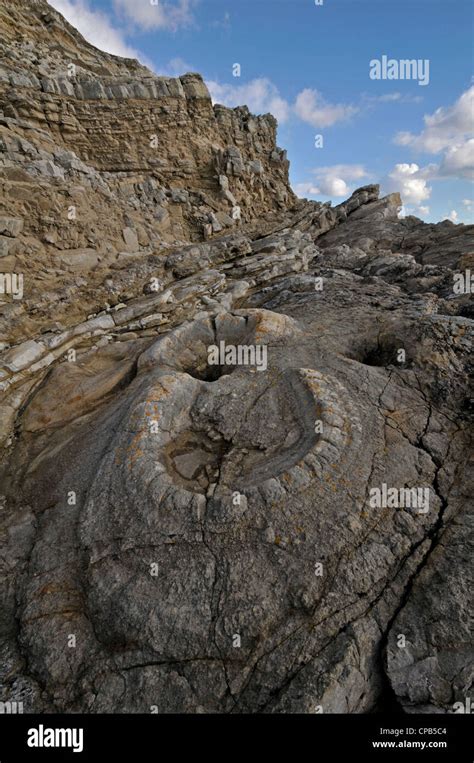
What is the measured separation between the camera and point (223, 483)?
7652mm

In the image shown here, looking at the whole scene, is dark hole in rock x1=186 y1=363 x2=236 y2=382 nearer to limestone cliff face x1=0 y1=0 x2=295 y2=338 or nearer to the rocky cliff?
the rocky cliff

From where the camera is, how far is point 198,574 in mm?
6355

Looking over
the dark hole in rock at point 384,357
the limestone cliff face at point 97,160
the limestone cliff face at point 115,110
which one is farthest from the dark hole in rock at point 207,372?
the limestone cliff face at point 115,110

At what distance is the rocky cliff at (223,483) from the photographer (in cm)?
565

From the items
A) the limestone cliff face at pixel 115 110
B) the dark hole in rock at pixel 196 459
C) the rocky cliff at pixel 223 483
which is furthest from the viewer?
the limestone cliff face at pixel 115 110

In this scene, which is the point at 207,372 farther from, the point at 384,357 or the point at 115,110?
the point at 115,110

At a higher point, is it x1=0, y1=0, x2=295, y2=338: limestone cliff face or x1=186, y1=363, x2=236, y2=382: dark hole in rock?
x1=0, y1=0, x2=295, y2=338: limestone cliff face

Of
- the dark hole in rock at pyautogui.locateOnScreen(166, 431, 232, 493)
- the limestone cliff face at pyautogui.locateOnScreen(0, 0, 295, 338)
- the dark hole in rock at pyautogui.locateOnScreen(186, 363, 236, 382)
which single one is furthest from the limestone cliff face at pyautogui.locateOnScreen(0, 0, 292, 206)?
the dark hole in rock at pyautogui.locateOnScreen(166, 431, 232, 493)

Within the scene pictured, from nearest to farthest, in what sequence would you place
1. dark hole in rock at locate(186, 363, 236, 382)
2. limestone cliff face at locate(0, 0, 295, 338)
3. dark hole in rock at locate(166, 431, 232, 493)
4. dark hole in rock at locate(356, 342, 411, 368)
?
dark hole in rock at locate(166, 431, 232, 493)
dark hole in rock at locate(356, 342, 411, 368)
dark hole in rock at locate(186, 363, 236, 382)
limestone cliff face at locate(0, 0, 295, 338)

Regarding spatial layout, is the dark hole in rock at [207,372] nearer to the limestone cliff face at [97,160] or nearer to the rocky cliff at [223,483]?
the rocky cliff at [223,483]

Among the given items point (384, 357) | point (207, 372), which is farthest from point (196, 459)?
point (384, 357)

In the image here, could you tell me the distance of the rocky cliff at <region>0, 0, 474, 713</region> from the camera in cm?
565

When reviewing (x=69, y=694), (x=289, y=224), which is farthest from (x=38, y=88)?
(x=69, y=694)
